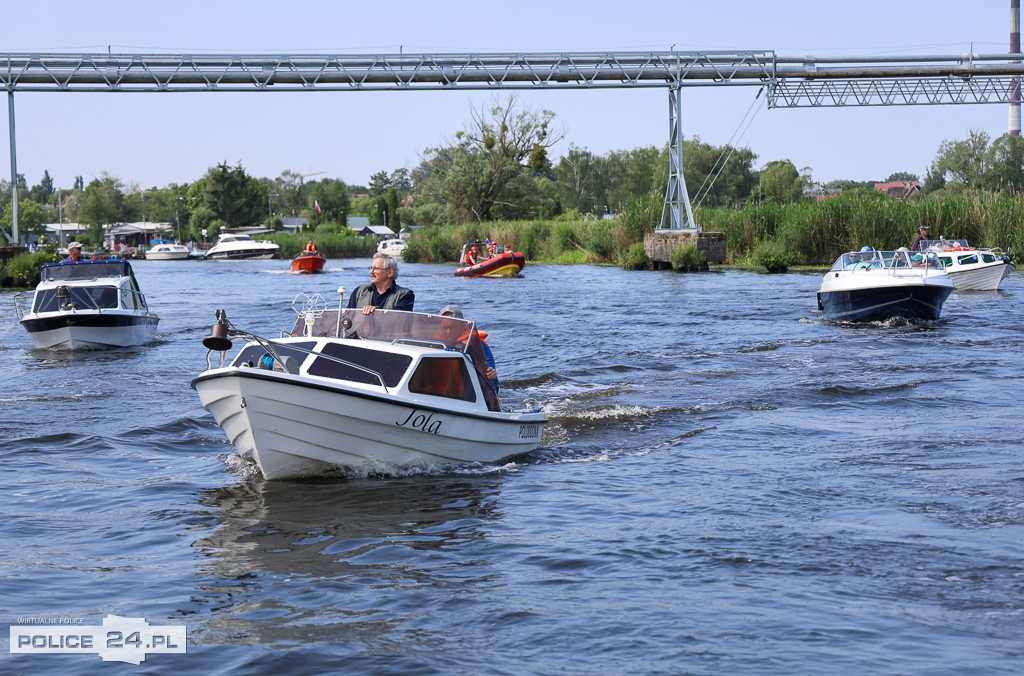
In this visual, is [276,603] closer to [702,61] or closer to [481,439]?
[481,439]

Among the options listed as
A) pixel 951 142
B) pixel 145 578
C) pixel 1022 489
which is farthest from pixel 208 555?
Result: pixel 951 142

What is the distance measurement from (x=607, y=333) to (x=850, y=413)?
11381 mm

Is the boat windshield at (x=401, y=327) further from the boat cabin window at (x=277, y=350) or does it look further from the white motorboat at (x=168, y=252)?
the white motorboat at (x=168, y=252)

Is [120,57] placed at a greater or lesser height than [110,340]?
greater

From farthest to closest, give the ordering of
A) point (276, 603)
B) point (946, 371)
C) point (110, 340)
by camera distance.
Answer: point (110, 340) < point (946, 371) < point (276, 603)

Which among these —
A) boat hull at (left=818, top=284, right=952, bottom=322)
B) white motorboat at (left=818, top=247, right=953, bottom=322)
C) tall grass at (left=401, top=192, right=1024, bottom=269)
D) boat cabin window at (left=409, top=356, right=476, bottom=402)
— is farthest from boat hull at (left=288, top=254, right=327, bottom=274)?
boat cabin window at (left=409, top=356, right=476, bottom=402)

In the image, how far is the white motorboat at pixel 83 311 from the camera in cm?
2323

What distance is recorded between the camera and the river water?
666cm

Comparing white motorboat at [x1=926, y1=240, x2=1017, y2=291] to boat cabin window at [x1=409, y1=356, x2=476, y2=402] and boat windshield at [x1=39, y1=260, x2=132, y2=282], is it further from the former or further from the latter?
boat cabin window at [x1=409, y1=356, x2=476, y2=402]

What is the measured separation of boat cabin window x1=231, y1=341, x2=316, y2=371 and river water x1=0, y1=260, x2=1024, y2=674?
1.26 m

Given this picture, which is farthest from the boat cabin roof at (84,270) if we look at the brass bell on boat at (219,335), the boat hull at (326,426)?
the brass bell on boat at (219,335)

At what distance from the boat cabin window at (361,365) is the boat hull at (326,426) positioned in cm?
47

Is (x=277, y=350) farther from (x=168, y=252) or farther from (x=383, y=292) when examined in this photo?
(x=168, y=252)

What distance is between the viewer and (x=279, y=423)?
1011 centimetres
